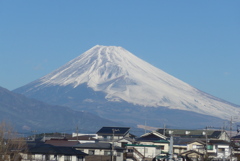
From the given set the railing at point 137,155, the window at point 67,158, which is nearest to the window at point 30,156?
the window at point 67,158

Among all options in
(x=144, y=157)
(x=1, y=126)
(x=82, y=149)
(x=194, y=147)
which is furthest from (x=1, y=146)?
(x=194, y=147)

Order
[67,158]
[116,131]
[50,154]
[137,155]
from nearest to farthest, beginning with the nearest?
[50,154]
[67,158]
[137,155]
[116,131]

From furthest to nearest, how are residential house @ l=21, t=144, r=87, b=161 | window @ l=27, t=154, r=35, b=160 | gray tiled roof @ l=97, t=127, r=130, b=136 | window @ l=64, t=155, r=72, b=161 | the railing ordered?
gray tiled roof @ l=97, t=127, r=130, b=136 < the railing < window @ l=64, t=155, r=72, b=161 < residential house @ l=21, t=144, r=87, b=161 < window @ l=27, t=154, r=35, b=160

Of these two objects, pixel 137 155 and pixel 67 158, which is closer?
pixel 67 158

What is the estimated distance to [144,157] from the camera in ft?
205

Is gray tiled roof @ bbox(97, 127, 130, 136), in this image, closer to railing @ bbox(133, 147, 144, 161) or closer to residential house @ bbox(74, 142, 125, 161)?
railing @ bbox(133, 147, 144, 161)

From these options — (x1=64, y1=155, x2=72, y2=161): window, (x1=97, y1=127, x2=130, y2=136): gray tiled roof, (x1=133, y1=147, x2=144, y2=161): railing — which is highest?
(x1=97, y1=127, x2=130, y2=136): gray tiled roof

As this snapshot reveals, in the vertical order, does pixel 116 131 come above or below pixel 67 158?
above

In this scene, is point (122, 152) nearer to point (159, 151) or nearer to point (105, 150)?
point (105, 150)

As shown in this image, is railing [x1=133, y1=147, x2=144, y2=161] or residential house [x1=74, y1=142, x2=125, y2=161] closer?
residential house [x1=74, y1=142, x2=125, y2=161]

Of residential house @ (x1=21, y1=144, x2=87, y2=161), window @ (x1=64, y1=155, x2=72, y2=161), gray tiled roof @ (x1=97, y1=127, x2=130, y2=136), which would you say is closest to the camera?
residential house @ (x1=21, y1=144, x2=87, y2=161)

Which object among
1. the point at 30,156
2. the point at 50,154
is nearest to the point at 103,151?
the point at 50,154

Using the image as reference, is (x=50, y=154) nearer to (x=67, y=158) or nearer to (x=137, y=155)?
(x=67, y=158)

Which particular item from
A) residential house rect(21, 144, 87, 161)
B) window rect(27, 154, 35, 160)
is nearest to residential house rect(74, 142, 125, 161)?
residential house rect(21, 144, 87, 161)
